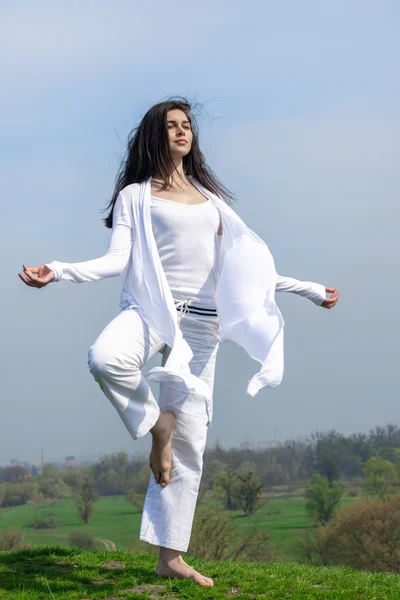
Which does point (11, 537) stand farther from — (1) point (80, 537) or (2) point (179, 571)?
(2) point (179, 571)

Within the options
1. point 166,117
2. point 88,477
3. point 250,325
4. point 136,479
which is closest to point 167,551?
point 250,325

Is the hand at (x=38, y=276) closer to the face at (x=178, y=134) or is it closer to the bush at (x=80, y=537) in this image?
the face at (x=178, y=134)

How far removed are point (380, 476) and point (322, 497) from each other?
11.3 feet

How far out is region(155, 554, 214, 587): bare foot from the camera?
16.9ft

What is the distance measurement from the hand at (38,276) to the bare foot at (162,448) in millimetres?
1148

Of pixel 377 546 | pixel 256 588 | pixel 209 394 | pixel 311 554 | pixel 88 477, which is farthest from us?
pixel 88 477

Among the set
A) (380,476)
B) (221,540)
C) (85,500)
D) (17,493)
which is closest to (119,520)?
(85,500)

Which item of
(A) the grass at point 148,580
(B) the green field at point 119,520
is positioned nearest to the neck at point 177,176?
(A) the grass at point 148,580

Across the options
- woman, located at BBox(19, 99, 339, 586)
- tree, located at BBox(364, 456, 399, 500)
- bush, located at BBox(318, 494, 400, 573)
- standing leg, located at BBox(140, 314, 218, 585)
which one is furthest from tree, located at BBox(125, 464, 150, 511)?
woman, located at BBox(19, 99, 339, 586)

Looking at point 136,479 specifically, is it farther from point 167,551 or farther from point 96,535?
point 167,551

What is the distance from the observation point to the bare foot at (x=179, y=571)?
5.15 meters

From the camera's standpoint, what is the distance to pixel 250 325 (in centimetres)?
533

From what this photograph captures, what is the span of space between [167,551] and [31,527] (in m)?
33.8

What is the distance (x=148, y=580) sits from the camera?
5.33 meters
